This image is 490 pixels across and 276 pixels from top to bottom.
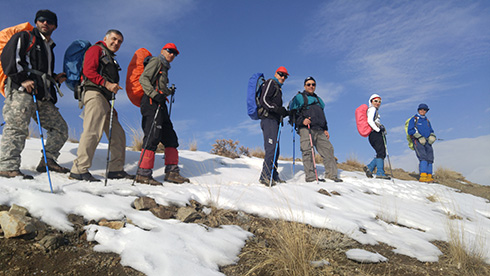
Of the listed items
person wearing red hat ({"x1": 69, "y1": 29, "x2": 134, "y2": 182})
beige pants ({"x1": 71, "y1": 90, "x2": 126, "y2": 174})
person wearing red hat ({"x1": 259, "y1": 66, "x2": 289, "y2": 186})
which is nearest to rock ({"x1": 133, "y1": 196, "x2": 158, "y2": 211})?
person wearing red hat ({"x1": 69, "y1": 29, "x2": 134, "y2": 182})

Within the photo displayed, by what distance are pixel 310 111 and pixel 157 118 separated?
449 cm

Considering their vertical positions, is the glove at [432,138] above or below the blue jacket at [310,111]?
above

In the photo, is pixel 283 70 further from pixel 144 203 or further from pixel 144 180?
pixel 144 203

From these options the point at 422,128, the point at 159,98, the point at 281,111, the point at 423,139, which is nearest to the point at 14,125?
the point at 159,98

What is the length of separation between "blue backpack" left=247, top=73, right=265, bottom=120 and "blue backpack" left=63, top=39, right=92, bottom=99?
11.3ft

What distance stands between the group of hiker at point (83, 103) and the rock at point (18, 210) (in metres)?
1.36

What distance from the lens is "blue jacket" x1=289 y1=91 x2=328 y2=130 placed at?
8.05 metres

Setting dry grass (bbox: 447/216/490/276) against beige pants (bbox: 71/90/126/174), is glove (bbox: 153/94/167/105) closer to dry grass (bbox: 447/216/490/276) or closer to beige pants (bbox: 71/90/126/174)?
beige pants (bbox: 71/90/126/174)

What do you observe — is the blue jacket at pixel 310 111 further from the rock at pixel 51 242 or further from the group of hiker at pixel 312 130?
the rock at pixel 51 242

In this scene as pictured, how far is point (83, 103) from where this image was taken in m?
4.88

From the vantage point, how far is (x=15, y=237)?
2592 millimetres

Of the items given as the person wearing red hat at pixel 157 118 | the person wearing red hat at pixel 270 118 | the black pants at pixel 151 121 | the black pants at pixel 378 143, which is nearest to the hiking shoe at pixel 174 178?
the person wearing red hat at pixel 157 118

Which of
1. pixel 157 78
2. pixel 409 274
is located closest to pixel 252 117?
pixel 157 78

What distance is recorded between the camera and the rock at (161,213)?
135 inches
